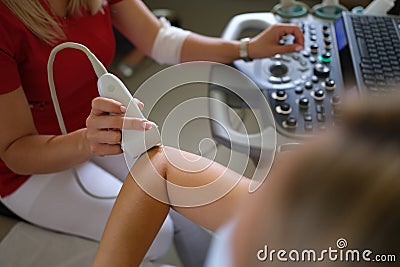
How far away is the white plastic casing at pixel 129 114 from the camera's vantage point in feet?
2.22

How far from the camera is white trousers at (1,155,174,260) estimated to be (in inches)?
36.3

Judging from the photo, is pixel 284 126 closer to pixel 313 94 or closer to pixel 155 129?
pixel 313 94

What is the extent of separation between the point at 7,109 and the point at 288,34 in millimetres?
522

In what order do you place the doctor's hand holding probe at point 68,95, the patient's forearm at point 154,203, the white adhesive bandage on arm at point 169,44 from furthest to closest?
the white adhesive bandage on arm at point 169,44 < the doctor's hand holding probe at point 68,95 < the patient's forearm at point 154,203

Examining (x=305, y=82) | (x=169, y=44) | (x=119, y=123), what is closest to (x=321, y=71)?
(x=305, y=82)

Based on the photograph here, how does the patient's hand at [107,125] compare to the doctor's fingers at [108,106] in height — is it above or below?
below

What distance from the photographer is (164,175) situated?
0.68 m

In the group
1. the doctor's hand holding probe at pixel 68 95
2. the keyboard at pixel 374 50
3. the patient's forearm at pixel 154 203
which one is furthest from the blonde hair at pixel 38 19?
the keyboard at pixel 374 50

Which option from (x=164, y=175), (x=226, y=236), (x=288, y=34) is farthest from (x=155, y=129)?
(x=288, y=34)

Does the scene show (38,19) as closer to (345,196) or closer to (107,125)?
(107,125)

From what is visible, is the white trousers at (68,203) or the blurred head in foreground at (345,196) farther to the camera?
the white trousers at (68,203)

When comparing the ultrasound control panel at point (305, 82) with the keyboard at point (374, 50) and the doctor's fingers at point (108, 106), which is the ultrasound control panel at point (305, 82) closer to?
the keyboard at point (374, 50)
